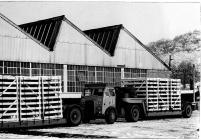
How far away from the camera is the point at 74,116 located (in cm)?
2052

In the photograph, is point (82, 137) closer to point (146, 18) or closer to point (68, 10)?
point (146, 18)

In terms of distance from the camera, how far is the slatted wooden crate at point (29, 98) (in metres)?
18.1

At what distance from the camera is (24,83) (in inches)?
734

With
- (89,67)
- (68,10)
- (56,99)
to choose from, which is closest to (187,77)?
(89,67)

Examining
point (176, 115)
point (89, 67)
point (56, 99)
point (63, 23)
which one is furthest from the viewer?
point (89, 67)

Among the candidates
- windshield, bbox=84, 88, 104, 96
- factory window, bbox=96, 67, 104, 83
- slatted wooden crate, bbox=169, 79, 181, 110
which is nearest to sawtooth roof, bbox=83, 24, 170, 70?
factory window, bbox=96, 67, 104, 83

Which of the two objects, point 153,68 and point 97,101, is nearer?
point 97,101

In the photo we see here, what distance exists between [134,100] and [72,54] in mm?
10132

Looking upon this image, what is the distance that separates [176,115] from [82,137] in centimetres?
1478

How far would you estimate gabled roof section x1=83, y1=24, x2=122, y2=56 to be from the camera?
36.4 meters

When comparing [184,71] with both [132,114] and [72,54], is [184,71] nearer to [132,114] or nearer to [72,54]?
[72,54]

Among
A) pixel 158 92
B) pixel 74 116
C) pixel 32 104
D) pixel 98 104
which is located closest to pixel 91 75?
pixel 158 92

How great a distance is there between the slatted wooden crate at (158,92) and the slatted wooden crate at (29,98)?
291 inches

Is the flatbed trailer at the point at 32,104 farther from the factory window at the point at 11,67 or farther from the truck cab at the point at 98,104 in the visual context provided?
the factory window at the point at 11,67
